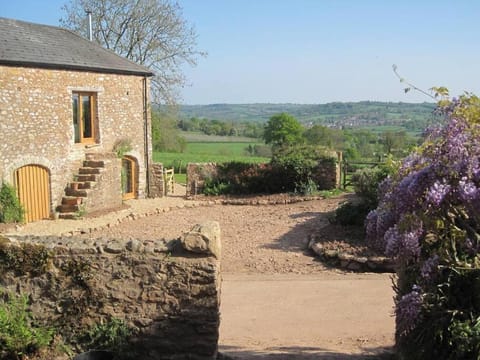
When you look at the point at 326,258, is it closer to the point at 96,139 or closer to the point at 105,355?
the point at 105,355

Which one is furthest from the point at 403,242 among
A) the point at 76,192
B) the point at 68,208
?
the point at 76,192

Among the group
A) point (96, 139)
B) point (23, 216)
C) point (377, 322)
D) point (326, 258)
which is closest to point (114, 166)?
point (96, 139)

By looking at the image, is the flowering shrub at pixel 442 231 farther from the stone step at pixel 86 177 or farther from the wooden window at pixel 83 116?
the wooden window at pixel 83 116

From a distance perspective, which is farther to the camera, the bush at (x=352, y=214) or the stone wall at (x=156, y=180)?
the stone wall at (x=156, y=180)

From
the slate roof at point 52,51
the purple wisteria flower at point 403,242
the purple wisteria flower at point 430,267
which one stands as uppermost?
the slate roof at point 52,51

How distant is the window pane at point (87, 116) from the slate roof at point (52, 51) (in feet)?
3.63

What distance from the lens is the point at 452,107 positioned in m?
4.64

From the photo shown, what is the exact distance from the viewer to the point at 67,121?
1772 centimetres

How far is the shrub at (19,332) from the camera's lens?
18.6 ft

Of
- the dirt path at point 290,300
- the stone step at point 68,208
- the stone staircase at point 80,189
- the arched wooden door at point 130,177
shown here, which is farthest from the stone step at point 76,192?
the arched wooden door at point 130,177

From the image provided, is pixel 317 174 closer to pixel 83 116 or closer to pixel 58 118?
pixel 83 116

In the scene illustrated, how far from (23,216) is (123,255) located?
11368 mm

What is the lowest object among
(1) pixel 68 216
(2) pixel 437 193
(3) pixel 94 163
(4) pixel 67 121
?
(1) pixel 68 216

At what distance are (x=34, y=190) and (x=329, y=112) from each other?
94.7m
